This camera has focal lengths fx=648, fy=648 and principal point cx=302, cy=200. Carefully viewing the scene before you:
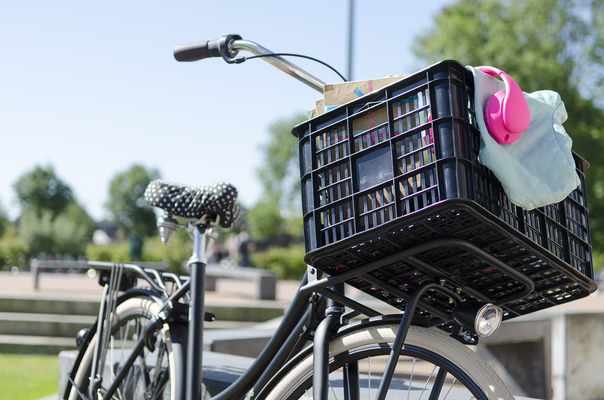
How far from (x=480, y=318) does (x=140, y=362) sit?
6.16 ft

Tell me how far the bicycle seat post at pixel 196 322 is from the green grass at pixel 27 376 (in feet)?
14.7

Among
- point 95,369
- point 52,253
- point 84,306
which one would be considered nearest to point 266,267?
point 84,306

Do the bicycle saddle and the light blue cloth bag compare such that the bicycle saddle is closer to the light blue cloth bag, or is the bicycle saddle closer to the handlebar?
the handlebar

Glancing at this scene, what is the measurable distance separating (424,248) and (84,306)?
33.4 feet

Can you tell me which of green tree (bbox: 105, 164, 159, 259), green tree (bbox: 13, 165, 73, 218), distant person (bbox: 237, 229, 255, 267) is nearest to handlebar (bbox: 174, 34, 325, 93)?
distant person (bbox: 237, 229, 255, 267)

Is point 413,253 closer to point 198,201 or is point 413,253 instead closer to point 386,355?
point 386,355

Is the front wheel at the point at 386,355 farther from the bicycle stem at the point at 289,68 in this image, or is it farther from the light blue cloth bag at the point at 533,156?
the bicycle stem at the point at 289,68

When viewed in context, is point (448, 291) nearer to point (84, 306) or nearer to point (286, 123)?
point (84, 306)

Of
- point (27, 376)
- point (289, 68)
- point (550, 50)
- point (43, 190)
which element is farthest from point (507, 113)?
point (43, 190)

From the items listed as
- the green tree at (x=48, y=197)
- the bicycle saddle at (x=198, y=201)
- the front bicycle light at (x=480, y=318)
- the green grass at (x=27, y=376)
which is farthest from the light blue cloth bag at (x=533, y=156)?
the green tree at (x=48, y=197)

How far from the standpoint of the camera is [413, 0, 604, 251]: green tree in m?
24.2

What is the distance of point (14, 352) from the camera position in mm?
9406

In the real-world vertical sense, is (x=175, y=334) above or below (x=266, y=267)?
below

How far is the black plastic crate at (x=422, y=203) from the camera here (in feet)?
5.07
